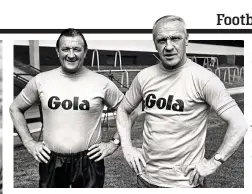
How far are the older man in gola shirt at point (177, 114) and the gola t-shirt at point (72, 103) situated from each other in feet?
0.39

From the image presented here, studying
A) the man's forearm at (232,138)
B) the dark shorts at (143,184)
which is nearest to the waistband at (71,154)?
the dark shorts at (143,184)

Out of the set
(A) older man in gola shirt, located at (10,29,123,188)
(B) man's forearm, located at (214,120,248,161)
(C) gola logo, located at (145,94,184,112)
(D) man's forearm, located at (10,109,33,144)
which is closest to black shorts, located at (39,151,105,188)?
(A) older man in gola shirt, located at (10,29,123,188)

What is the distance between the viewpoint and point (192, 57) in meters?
1.36

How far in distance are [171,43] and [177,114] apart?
0.81 ft

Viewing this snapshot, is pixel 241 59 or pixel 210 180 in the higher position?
pixel 241 59

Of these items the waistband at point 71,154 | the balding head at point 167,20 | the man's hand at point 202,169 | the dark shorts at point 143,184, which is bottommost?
the dark shorts at point 143,184

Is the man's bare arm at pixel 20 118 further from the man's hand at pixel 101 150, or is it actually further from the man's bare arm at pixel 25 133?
the man's hand at pixel 101 150

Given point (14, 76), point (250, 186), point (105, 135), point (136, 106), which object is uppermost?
point (14, 76)

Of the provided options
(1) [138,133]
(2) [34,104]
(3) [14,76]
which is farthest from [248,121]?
(3) [14,76]

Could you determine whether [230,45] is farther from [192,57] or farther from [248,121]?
[248,121]

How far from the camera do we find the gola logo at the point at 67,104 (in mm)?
1391

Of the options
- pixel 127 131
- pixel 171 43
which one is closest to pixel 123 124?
pixel 127 131

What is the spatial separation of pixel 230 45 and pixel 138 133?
483 mm

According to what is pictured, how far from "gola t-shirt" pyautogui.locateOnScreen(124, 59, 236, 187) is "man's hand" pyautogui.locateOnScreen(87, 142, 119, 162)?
135 mm
